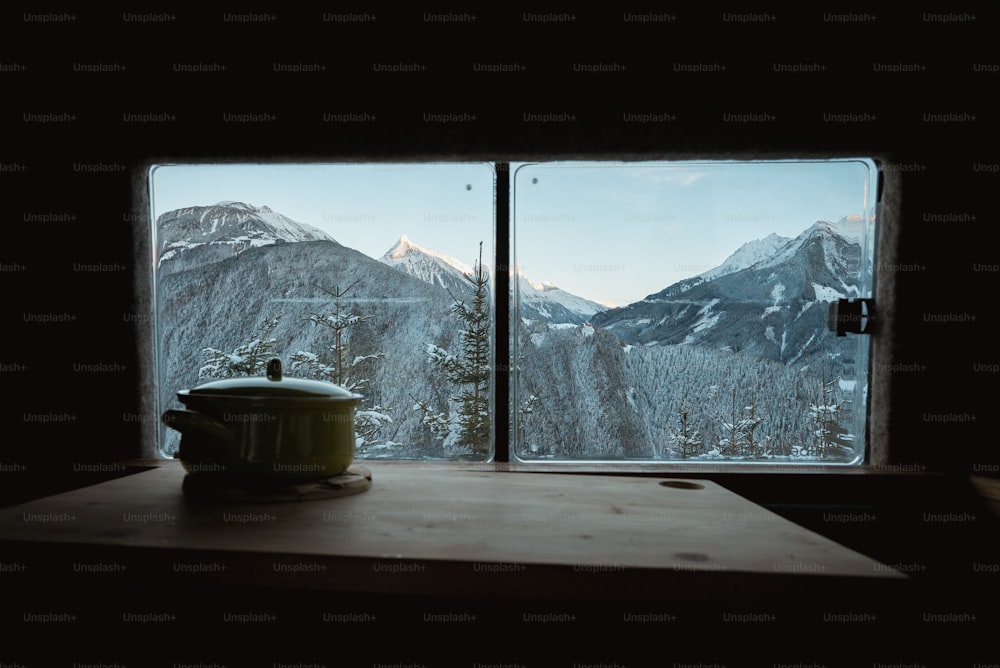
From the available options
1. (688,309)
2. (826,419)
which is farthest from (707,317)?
(826,419)

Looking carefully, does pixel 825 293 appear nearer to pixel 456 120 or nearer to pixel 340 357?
pixel 456 120

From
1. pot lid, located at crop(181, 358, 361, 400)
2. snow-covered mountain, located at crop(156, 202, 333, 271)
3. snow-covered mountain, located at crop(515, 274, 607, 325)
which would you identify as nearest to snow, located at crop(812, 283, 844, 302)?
snow-covered mountain, located at crop(515, 274, 607, 325)

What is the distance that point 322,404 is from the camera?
1184mm

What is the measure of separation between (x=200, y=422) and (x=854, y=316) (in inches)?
90.0

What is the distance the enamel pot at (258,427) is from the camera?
1143 millimetres

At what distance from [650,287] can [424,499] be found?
56.8 inches

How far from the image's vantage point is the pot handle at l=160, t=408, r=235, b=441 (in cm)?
114

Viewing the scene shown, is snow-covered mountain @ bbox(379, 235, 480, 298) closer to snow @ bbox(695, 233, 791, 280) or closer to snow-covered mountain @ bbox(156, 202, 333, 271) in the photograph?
snow-covered mountain @ bbox(156, 202, 333, 271)

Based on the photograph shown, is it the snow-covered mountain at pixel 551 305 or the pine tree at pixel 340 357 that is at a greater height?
the snow-covered mountain at pixel 551 305

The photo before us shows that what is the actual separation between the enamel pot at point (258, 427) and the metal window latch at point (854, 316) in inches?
77.5

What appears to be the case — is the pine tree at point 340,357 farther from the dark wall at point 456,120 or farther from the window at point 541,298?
the dark wall at point 456,120

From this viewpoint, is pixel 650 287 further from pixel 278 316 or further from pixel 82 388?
pixel 82 388

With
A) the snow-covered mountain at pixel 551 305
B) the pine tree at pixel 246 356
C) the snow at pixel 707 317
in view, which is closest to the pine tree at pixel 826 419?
the snow at pixel 707 317

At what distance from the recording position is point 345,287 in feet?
7.67
